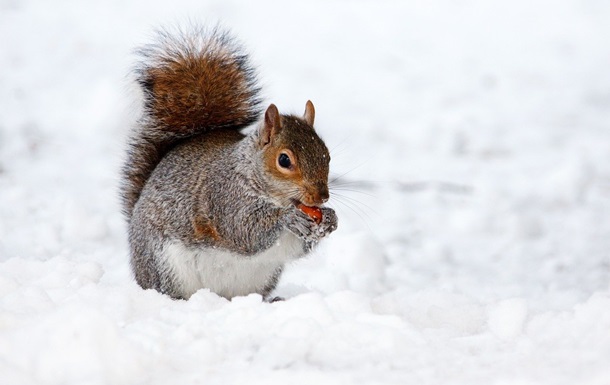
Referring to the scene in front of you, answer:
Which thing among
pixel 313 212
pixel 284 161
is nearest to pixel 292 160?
pixel 284 161

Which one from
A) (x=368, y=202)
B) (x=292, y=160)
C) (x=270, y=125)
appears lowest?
(x=292, y=160)

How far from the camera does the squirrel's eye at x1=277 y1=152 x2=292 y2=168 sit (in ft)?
7.39

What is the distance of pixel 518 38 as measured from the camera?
5.46 m

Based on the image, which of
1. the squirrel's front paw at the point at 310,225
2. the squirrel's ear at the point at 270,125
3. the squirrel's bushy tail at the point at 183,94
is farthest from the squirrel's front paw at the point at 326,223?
the squirrel's bushy tail at the point at 183,94

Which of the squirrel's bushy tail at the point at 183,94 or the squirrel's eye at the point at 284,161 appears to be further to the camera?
the squirrel's bushy tail at the point at 183,94

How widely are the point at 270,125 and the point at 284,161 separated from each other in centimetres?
12

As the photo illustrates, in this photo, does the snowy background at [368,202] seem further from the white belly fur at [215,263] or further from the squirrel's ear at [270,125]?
the squirrel's ear at [270,125]

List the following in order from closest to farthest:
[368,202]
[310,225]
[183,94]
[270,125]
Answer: [310,225] < [270,125] < [183,94] < [368,202]

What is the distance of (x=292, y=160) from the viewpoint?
2242mm

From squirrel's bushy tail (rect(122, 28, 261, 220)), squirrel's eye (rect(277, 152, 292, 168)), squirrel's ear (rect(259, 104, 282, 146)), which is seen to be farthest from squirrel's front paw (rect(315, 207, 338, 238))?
squirrel's bushy tail (rect(122, 28, 261, 220))

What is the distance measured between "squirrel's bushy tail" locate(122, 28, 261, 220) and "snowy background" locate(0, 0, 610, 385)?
0.32ft

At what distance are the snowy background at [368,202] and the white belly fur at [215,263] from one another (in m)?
0.15

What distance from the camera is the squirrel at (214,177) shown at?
89.9 inches

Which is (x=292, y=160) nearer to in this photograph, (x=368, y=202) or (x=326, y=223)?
(x=326, y=223)
